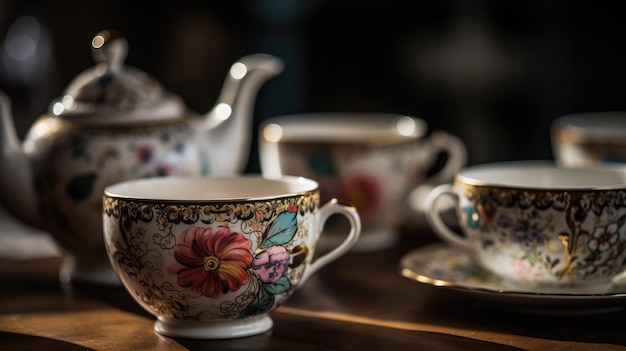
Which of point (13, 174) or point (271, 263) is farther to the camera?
point (13, 174)

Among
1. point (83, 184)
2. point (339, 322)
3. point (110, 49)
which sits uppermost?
point (110, 49)

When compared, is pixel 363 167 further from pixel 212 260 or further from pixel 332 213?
pixel 212 260

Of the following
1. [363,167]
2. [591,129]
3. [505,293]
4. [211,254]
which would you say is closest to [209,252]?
[211,254]

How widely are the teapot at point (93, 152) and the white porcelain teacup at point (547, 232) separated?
28 centimetres

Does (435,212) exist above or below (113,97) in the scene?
below

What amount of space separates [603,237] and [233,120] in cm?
40

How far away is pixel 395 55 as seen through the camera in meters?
2.09

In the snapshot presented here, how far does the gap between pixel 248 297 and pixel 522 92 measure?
1355mm

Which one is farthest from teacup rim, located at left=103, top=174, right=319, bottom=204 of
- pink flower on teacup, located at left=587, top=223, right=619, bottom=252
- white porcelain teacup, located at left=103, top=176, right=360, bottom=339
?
pink flower on teacup, located at left=587, top=223, right=619, bottom=252

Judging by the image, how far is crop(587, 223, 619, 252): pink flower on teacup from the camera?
29.9 inches

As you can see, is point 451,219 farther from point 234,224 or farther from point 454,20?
point 454,20

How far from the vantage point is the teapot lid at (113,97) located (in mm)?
914

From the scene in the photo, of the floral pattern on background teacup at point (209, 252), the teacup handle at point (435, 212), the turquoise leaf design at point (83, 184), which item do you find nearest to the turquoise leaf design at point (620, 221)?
the teacup handle at point (435, 212)

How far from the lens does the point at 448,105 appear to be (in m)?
2.06
